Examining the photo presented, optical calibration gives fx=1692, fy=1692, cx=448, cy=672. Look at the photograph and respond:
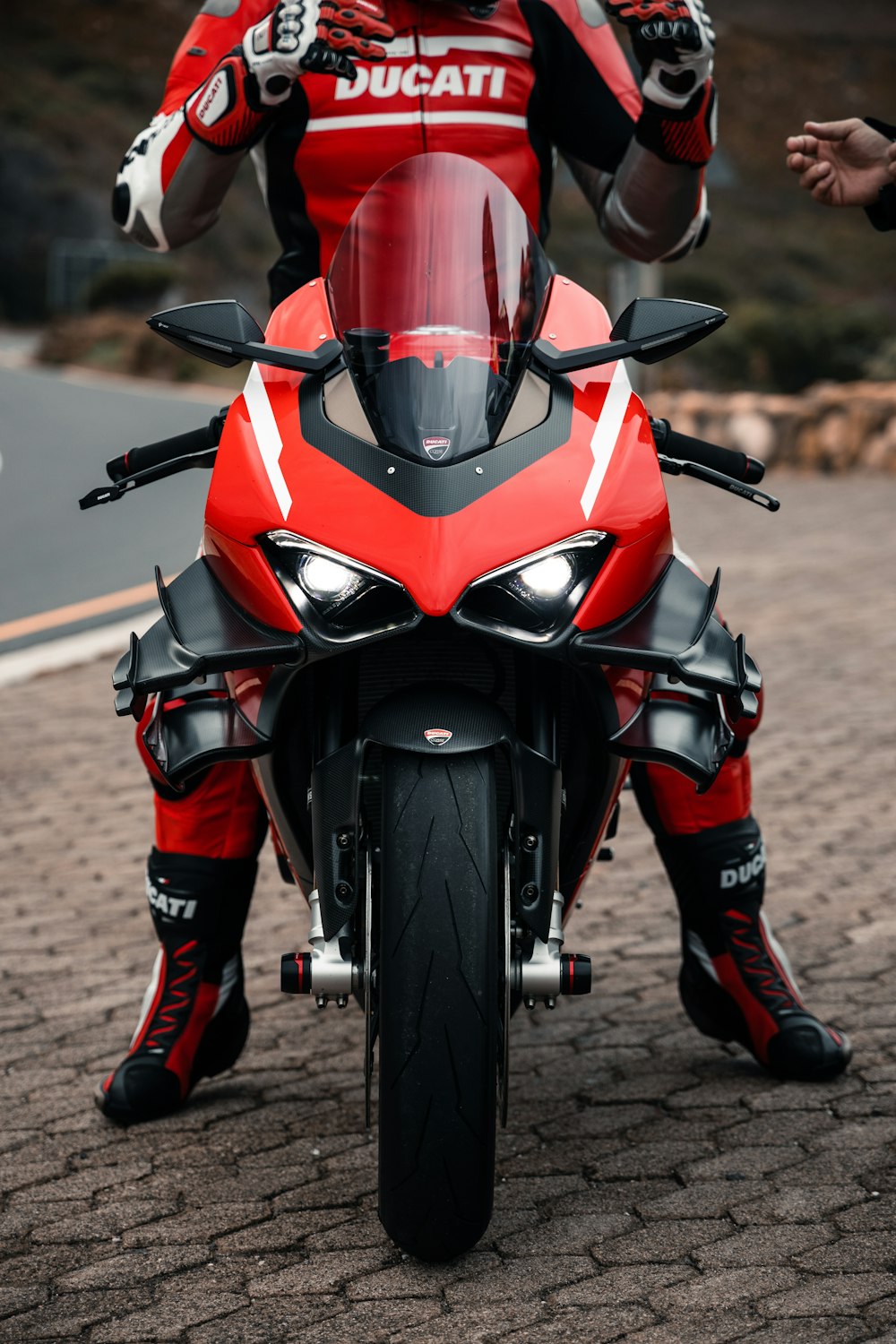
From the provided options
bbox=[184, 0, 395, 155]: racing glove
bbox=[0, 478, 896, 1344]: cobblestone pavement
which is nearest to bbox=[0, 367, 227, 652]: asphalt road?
bbox=[0, 478, 896, 1344]: cobblestone pavement

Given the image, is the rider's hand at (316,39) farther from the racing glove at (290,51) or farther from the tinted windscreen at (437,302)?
the tinted windscreen at (437,302)

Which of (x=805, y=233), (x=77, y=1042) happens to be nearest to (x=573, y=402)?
(x=77, y=1042)

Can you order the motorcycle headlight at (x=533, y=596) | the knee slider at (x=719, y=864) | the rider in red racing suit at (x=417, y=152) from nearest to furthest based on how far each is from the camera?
1. the motorcycle headlight at (x=533, y=596)
2. the rider in red racing suit at (x=417, y=152)
3. the knee slider at (x=719, y=864)

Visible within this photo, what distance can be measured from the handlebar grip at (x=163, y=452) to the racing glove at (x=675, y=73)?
2.81ft

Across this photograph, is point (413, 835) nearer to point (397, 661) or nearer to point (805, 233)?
point (397, 661)

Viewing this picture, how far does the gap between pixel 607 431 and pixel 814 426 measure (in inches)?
638

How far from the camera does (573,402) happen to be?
93.3 inches

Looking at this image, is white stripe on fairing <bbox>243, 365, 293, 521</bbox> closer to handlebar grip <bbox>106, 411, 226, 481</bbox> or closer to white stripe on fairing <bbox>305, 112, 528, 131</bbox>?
handlebar grip <bbox>106, 411, 226, 481</bbox>

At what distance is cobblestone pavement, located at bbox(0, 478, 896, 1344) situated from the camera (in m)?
2.36

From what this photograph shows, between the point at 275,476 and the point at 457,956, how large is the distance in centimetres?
69

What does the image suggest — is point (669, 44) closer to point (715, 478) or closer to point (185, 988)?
point (715, 478)

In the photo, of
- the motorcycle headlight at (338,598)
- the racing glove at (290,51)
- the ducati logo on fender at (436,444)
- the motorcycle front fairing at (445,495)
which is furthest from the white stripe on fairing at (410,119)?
the motorcycle headlight at (338,598)

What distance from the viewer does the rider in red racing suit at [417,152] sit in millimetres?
2877

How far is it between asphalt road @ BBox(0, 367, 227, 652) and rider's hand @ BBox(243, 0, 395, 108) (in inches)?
233
